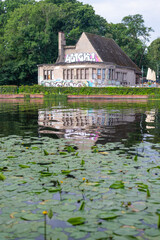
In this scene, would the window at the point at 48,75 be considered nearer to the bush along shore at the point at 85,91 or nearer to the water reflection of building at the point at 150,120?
the bush along shore at the point at 85,91

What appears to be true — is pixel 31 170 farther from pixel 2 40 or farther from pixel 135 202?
pixel 2 40

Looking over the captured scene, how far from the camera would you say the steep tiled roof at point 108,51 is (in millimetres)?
53656

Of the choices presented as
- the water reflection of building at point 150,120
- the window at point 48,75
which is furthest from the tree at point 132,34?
the water reflection of building at point 150,120


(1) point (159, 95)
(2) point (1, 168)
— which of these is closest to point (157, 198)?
Result: (2) point (1, 168)

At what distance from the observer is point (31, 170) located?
206 inches

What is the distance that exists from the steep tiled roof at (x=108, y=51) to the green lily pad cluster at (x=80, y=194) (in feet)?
157

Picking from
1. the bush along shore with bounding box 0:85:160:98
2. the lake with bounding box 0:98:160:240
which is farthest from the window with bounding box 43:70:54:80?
the lake with bounding box 0:98:160:240

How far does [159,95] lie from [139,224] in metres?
36.6

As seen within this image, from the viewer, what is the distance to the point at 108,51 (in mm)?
56031

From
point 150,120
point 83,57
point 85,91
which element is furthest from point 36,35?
point 150,120

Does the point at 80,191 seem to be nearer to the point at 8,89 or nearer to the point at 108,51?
the point at 8,89

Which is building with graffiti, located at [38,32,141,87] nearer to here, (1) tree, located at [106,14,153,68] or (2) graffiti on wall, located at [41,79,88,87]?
(2) graffiti on wall, located at [41,79,88,87]

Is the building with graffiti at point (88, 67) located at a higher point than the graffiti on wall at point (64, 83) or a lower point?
higher

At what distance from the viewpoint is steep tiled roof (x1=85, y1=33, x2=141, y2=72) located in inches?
2112
